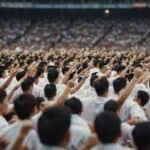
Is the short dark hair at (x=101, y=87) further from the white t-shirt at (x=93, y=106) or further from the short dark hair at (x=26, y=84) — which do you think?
the short dark hair at (x=26, y=84)

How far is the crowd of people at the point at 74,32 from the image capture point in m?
47.8

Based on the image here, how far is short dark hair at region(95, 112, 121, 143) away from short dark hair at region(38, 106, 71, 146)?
0.84 feet

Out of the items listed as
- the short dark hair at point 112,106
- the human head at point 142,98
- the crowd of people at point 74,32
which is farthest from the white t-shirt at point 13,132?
the crowd of people at point 74,32

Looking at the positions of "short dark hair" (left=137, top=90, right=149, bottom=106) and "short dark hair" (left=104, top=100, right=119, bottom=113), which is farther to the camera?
"short dark hair" (left=137, top=90, right=149, bottom=106)

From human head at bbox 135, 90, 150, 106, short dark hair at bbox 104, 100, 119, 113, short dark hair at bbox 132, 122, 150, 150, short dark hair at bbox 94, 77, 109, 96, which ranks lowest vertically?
human head at bbox 135, 90, 150, 106

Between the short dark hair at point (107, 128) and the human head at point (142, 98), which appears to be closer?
the short dark hair at point (107, 128)

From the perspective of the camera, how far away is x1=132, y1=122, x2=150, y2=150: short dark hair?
476 centimetres

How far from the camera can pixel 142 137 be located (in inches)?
189

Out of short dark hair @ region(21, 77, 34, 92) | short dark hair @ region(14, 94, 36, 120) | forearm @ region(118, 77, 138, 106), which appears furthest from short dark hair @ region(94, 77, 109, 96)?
short dark hair @ region(14, 94, 36, 120)

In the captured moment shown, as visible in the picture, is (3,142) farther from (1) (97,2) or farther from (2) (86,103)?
(1) (97,2)

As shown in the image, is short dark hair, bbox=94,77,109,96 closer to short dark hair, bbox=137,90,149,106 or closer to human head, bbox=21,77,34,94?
short dark hair, bbox=137,90,149,106

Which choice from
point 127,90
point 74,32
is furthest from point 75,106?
point 74,32

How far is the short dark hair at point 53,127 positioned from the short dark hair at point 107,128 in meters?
0.26

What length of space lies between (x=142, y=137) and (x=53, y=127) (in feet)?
2.39
